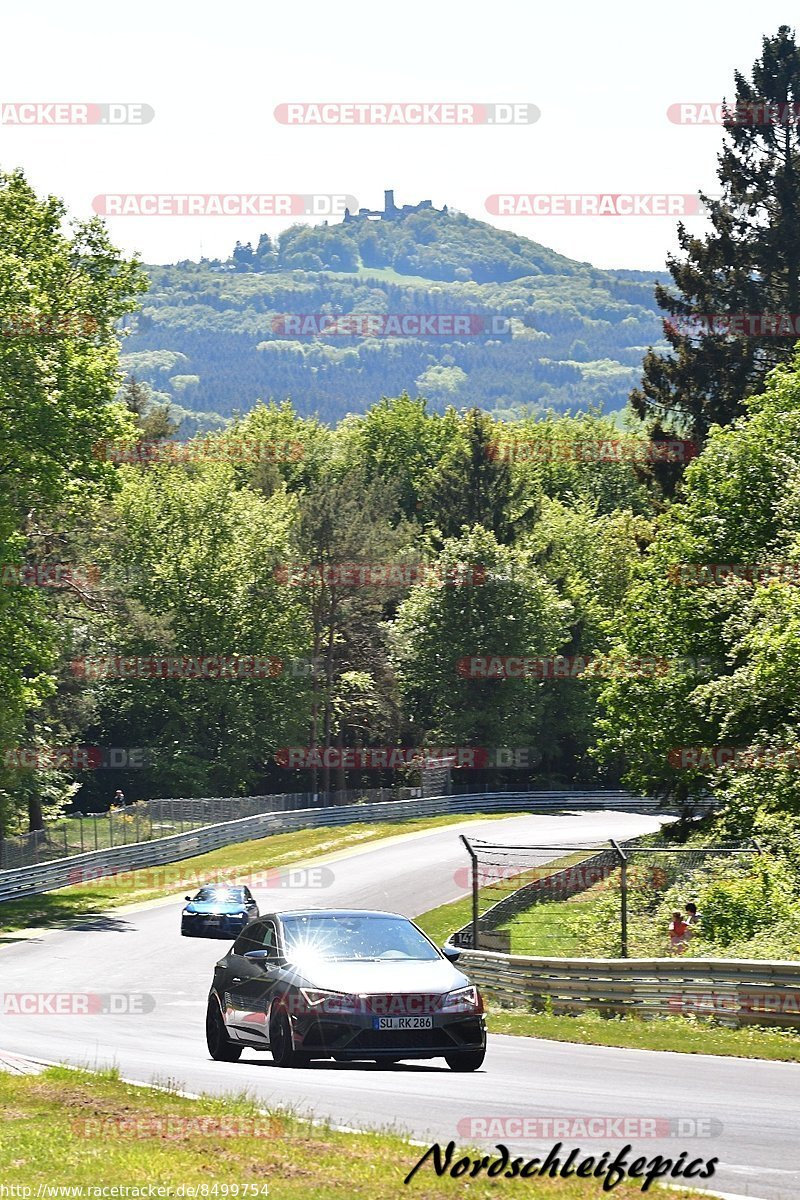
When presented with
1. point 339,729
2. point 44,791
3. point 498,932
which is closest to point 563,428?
point 339,729

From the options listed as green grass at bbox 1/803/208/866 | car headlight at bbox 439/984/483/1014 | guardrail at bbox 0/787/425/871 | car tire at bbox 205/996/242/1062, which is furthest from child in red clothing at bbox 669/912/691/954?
green grass at bbox 1/803/208/866

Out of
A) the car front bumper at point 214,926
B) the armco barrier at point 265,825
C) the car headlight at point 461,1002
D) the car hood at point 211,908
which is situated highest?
the car headlight at point 461,1002

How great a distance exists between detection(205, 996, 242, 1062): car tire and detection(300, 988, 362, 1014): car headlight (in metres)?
2.44

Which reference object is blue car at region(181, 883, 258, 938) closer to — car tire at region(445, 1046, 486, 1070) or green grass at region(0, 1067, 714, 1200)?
car tire at region(445, 1046, 486, 1070)

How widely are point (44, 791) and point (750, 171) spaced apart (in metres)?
34.1

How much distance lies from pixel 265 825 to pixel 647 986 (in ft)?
160

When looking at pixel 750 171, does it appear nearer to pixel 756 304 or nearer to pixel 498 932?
pixel 756 304

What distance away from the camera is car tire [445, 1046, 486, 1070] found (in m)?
15.7

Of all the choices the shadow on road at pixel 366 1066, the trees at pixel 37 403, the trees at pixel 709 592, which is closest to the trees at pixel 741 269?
the trees at pixel 709 592

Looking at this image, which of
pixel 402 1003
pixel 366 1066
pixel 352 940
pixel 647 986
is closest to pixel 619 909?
pixel 647 986

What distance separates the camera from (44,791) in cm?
5584

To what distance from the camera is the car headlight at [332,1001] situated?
15008 mm

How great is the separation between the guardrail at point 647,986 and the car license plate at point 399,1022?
6708mm

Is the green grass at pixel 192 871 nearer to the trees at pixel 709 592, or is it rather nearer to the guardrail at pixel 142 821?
the guardrail at pixel 142 821
